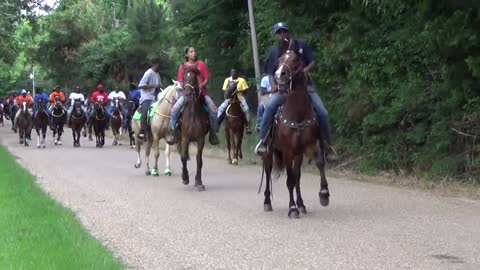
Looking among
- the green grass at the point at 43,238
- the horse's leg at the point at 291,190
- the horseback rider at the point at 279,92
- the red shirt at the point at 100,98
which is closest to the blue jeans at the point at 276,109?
the horseback rider at the point at 279,92

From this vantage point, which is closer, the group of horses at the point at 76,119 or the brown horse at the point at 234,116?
the brown horse at the point at 234,116

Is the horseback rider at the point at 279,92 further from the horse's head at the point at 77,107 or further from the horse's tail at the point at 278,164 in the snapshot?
the horse's head at the point at 77,107

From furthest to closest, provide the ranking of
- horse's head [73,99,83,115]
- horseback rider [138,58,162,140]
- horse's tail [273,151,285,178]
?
horse's head [73,99,83,115], horseback rider [138,58,162,140], horse's tail [273,151,285,178]

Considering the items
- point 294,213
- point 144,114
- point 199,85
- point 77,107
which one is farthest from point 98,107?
point 294,213

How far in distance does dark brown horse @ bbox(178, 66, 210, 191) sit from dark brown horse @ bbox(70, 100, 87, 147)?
17589 mm

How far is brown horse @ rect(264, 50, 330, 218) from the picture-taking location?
10.7 metres

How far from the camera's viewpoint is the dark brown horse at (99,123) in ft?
103

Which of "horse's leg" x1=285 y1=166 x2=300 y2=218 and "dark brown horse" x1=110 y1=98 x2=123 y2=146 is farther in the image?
"dark brown horse" x1=110 y1=98 x2=123 y2=146

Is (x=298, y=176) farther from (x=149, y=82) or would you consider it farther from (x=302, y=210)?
(x=149, y=82)

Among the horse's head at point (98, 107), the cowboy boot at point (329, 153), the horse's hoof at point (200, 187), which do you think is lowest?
the horse's hoof at point (200, 187)

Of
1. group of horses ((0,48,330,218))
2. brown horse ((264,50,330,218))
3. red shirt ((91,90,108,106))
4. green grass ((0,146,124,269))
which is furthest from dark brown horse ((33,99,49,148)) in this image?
brown horse ((264,50,330,218))

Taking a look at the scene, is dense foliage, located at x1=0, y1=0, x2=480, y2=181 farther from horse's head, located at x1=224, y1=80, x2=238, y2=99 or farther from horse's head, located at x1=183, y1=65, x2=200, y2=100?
horse's head, located at x1=183, y1=65, x2=200, y2=100

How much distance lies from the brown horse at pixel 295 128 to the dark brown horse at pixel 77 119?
866 inches

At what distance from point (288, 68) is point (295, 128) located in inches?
38.3
